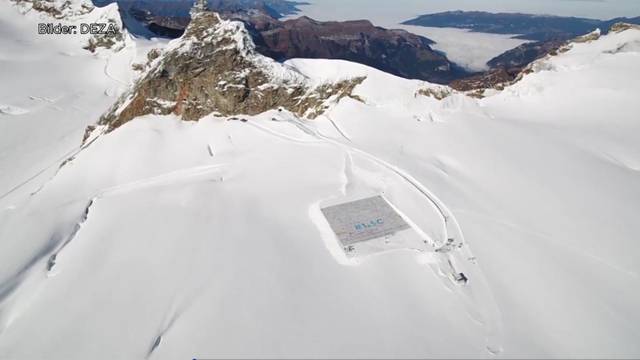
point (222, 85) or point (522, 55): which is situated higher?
point (522, 55)

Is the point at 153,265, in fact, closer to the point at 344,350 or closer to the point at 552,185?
the point at 344,350

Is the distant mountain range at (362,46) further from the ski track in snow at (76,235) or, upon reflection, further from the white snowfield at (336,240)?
the ski track in snow at (76,235)

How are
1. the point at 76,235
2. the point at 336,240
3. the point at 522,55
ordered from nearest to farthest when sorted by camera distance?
1. the point at 336,240
2. the point at 76,235
3. the point at 522,55

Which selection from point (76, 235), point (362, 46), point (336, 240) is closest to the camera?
point (336, 240)

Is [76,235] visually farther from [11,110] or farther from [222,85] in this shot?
[11,110]

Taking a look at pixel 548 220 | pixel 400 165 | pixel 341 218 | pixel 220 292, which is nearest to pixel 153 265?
pixel 220 292

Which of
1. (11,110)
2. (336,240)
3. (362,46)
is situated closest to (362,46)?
(362,46)

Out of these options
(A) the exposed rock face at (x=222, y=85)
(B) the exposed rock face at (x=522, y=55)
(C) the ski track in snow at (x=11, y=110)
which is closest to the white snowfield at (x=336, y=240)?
(A) the exposed rock face at (x=222, y=85)

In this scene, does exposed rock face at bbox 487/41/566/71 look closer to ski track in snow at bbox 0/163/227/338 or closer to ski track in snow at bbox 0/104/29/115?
ski track in snow at bbox 0/104/29/115
